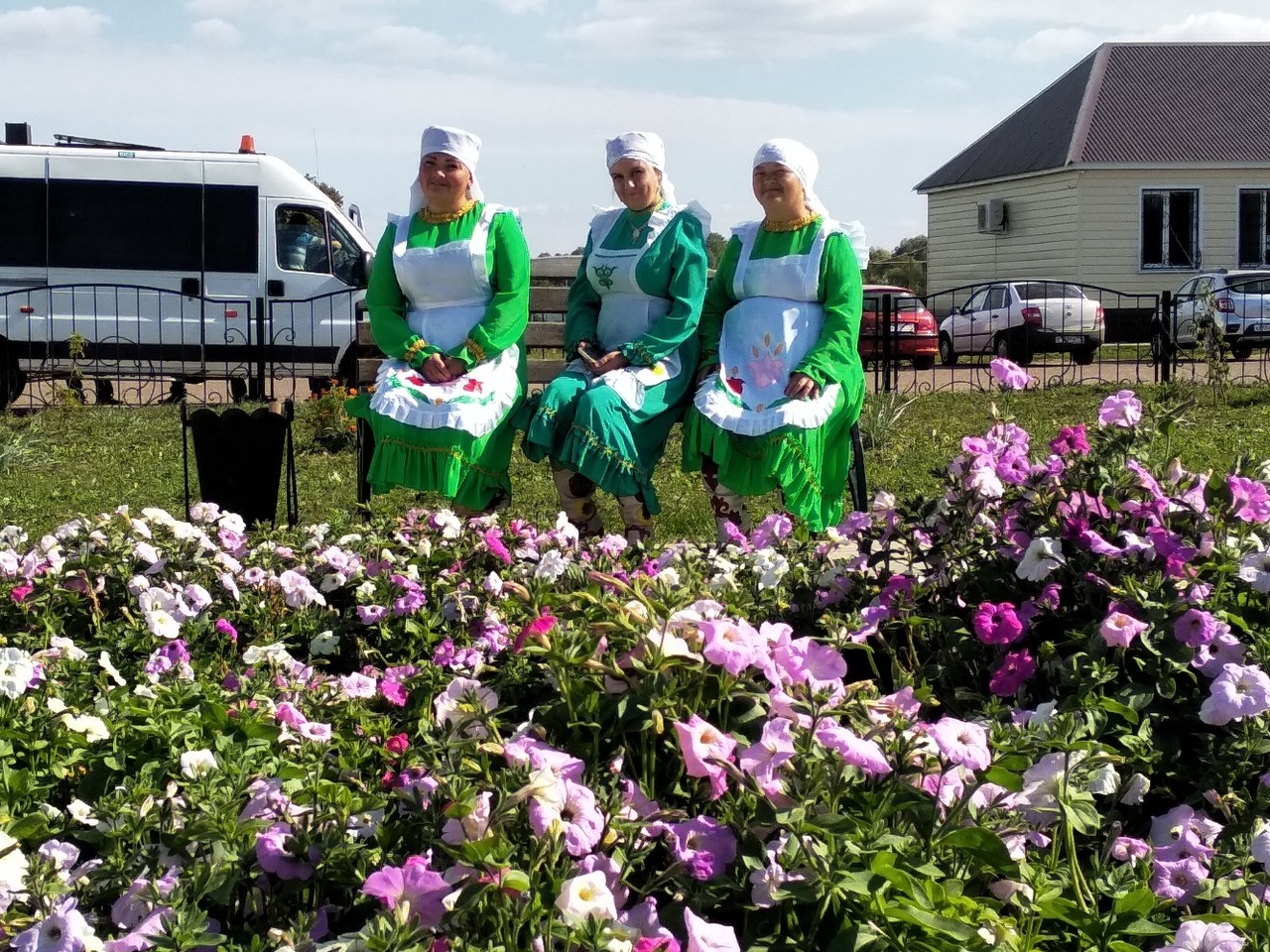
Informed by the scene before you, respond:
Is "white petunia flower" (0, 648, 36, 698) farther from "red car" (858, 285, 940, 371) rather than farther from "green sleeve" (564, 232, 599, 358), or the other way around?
"red car" (858, 285, 940, 371)

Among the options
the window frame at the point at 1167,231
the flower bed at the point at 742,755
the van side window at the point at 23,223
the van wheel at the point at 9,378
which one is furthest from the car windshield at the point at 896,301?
the flower bed at the point at 742,755

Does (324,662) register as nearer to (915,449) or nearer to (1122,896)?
(1122,896)

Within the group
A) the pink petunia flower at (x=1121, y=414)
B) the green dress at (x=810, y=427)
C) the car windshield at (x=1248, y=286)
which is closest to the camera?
the pink petunia flower at (x=1121, y=414)

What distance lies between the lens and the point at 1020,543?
283 centimetres

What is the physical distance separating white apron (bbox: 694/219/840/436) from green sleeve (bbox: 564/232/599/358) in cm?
51

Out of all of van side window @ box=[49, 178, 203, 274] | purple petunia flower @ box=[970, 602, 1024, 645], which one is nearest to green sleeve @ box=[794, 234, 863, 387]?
purple petunia flower @ box=[970, 602, 1024, 645]

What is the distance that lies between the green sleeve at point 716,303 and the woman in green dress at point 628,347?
0.08m

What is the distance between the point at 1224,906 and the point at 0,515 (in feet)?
22.9

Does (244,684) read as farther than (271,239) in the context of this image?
No

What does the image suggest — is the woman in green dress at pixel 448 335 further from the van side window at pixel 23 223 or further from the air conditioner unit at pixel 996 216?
the air conditioner unit at pixel 996 216

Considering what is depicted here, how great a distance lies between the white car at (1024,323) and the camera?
57.5ft

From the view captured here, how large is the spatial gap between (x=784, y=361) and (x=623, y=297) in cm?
67

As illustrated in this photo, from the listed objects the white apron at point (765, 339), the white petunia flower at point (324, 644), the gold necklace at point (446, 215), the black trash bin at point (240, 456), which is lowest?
the white petunia flower at point (324, 644)

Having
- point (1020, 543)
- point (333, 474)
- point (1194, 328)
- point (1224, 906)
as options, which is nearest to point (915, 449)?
point (333, 474)
